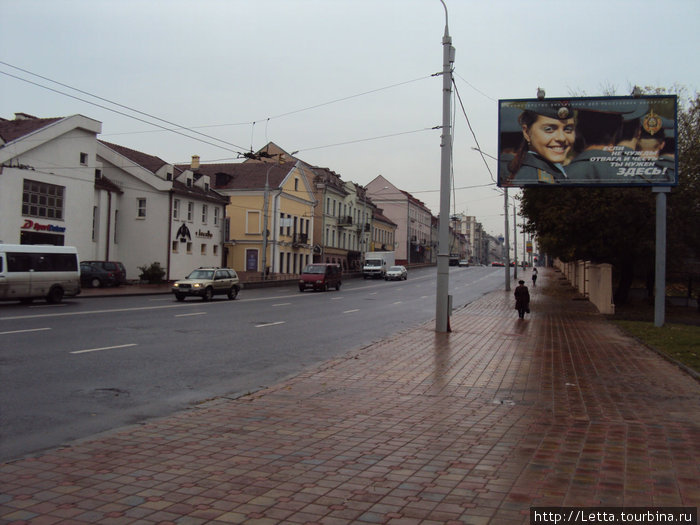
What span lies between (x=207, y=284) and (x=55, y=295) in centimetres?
710

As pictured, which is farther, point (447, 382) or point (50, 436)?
point (447, 382)

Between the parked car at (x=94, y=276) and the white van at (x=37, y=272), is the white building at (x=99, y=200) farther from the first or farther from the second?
the white van at (x=37, y=272)

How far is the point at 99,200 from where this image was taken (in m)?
44.1

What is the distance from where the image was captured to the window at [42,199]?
35781mm

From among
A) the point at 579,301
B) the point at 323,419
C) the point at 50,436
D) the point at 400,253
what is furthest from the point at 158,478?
the point at 400,253

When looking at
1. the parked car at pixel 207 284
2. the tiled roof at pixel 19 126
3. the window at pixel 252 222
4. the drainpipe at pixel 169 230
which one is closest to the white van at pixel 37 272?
the parked car at pixel 207 284

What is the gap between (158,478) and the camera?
4906mm

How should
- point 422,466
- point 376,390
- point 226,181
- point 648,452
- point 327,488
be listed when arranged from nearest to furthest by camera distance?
point 327,488 → point 422,466 → point 648,452 → point 376,390 → point 226,181

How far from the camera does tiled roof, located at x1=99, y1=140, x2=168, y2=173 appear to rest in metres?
47.5

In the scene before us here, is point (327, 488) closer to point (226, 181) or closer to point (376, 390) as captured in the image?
point (376, 390)

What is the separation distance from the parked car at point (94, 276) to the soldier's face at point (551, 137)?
27.4 meters

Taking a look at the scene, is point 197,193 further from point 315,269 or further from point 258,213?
point 315,269

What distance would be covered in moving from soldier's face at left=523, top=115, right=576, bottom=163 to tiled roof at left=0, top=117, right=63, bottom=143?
28.9 metres

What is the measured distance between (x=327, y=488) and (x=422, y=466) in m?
0.99
